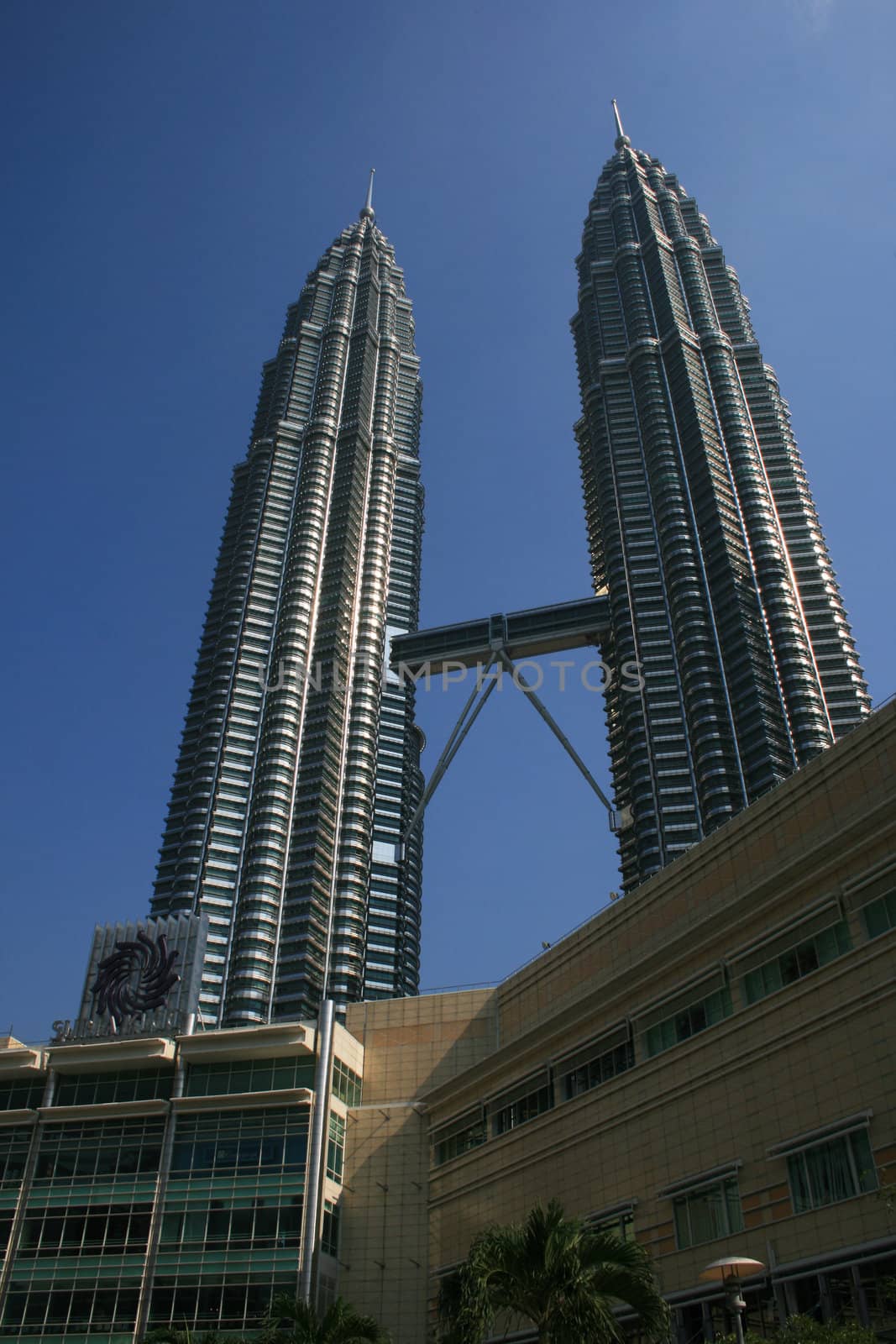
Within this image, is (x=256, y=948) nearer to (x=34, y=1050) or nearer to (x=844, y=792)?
(x=34, y=1050)

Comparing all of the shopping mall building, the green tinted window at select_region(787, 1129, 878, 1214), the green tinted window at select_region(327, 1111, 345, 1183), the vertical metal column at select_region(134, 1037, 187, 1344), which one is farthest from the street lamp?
the vertical metal column at select_region(134, 1037, 187, 1344)

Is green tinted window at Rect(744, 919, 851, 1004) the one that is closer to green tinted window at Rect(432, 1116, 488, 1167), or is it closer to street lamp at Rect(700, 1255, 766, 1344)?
street lamp at Rect(700, 1255, 766, 1344)

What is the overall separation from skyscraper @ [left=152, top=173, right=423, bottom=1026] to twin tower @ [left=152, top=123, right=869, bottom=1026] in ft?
1.25

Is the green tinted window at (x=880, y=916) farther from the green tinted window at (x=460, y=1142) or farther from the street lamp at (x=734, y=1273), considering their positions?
the green tinted window at (x=460, y=1142)

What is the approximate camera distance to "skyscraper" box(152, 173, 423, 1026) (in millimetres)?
141625

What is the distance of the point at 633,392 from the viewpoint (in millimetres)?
169875

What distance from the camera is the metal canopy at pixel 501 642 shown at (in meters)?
141

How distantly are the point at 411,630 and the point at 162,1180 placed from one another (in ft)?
429

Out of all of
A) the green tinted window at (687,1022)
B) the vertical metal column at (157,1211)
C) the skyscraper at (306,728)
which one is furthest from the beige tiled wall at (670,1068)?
the skyscraper at (306,728)

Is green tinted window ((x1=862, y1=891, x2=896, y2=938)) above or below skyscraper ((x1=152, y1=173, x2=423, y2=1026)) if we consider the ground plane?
below

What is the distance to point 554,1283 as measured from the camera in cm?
2912

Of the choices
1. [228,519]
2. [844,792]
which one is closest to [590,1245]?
[844,792]

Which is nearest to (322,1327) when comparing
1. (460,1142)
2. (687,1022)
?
(460,1142)

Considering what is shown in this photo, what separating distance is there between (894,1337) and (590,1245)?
8.61m
